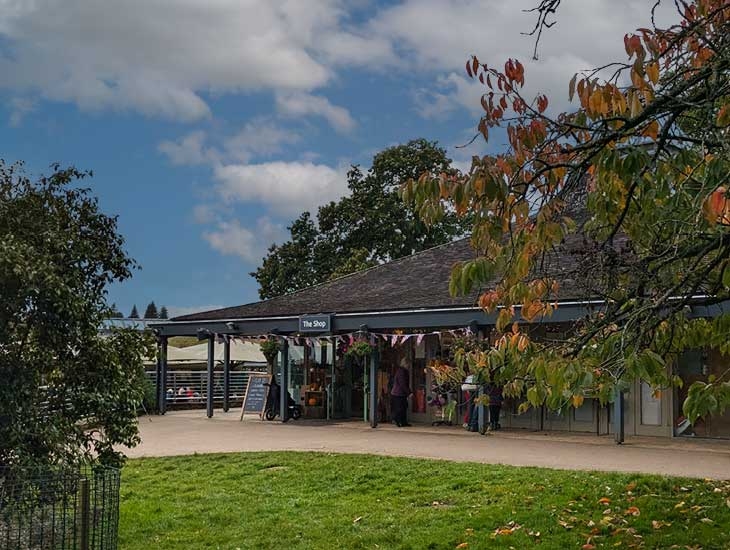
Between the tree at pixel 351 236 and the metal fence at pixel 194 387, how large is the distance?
849cm

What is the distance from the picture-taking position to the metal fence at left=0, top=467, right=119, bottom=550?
671 cm

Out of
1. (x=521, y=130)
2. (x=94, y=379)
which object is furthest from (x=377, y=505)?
(x=521, y=130)

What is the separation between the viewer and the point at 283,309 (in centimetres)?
2252

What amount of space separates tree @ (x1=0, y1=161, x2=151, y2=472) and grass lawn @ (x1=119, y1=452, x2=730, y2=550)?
148 cm

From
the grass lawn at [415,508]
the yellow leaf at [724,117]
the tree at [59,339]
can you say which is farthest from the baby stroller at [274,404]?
the yellow leaf at [724,117]

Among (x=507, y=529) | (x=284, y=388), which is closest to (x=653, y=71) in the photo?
(x=507, y=529)

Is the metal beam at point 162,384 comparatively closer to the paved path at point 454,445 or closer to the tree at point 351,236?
the paved path at point 454,445

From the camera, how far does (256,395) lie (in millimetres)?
22750

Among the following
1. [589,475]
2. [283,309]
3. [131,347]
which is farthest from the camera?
[283,309]

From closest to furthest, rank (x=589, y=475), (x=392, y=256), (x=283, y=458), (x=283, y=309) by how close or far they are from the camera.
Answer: (x=589, y=475)
(x=283, y=458)
(x=283, y=309)
(x=392, y=256)

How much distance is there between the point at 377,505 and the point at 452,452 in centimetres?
466

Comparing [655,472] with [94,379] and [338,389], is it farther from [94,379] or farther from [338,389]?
[338,389]

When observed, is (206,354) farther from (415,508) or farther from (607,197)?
(607,197)

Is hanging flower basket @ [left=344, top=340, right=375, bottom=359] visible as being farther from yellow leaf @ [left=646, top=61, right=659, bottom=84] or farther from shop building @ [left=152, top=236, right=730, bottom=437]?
yellow leaf @ [left=646, top=61, right=659, bottom=84]
